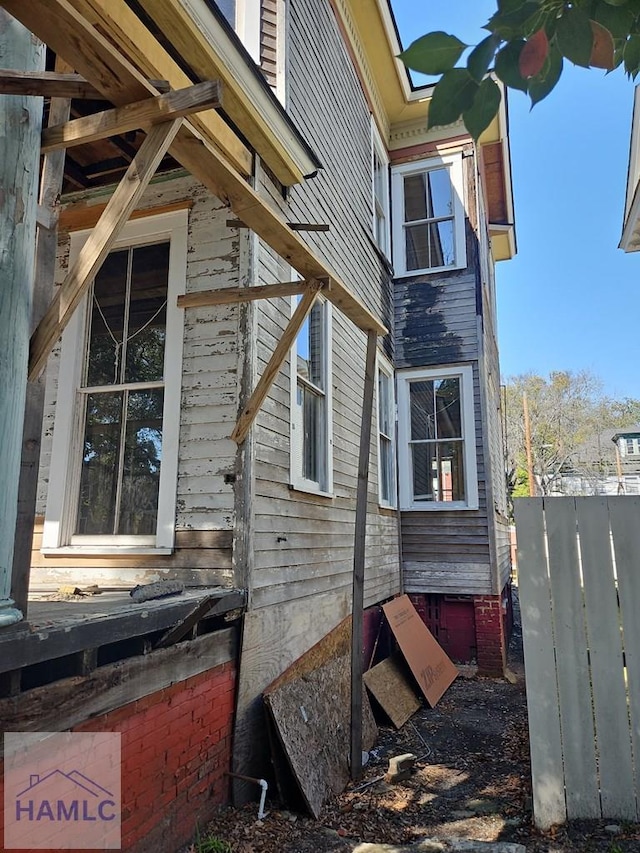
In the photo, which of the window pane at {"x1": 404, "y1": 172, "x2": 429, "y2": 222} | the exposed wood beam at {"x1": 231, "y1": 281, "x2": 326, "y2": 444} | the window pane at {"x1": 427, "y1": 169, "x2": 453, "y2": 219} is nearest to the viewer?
the exposed wood beam at {"x1": 231, "y1": 281, "x2": 326, "y2": 444}

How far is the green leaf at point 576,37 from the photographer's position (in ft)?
3.54

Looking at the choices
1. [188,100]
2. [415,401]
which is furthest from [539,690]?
[415,401]

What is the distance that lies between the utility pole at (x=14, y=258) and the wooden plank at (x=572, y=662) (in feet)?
A: 9.55

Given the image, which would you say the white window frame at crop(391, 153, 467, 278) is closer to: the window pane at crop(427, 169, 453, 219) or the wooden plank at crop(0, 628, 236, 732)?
the window pane at crop(427, 169, 453, 219)

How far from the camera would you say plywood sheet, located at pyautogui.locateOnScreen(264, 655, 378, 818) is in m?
3.78

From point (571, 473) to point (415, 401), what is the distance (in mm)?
37488

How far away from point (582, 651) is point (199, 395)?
2932mm

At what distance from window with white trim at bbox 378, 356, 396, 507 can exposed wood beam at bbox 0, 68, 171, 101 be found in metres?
6.04

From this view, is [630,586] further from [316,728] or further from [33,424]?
[33,424]

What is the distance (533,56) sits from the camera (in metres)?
1.07

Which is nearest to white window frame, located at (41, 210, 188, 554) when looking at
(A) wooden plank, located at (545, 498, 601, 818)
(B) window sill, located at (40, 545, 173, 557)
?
(B) window sill, located at (40, 545, 173, 557)

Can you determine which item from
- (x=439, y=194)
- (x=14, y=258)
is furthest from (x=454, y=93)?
(x=439, y=194)

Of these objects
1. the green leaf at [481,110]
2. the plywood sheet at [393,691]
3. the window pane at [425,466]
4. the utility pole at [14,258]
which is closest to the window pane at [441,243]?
the window pane at [425,466]

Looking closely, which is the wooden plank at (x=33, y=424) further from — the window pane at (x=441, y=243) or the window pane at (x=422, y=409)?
the window pane at (x=441, y=243)
